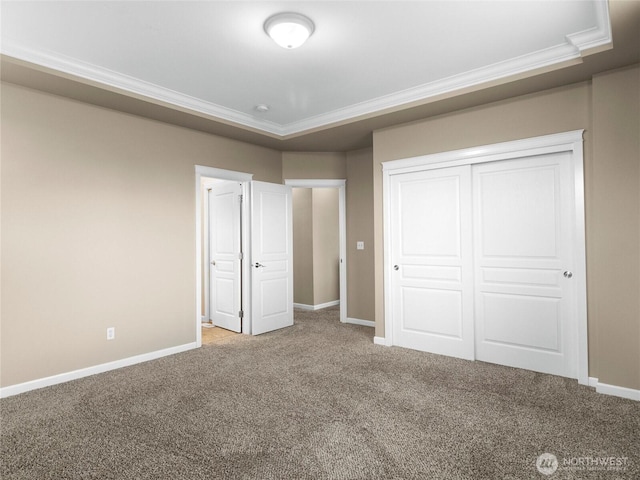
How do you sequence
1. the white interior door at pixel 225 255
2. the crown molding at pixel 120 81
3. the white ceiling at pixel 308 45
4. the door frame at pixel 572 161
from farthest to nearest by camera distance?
the white interior door at pixel 225 255 < the door frame at pixel 572 161 < the crown molding at pixel 120 81 < the white ceiling at pixel 308 45

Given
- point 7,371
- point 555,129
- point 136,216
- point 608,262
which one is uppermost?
point 555,129

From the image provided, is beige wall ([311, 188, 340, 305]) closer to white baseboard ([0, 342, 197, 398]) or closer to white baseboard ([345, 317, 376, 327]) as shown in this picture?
white baseboard ([345, 317, 376, 327])

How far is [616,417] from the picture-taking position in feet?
8.52

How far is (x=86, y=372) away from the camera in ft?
11.5

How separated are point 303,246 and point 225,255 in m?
1.92

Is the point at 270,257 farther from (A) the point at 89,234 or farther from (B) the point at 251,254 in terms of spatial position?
(A) the point at 89,234

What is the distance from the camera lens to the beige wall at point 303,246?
6.89 m

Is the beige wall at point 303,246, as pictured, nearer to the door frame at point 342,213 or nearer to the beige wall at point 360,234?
the door frame at point 342,213

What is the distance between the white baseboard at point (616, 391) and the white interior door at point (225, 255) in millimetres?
3987

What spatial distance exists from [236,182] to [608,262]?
4.22 m

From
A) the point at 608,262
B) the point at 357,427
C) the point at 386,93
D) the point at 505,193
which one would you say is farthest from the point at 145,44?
the point at 608,262

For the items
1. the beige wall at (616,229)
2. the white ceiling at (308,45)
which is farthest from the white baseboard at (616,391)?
the white ceiling at (308,45)

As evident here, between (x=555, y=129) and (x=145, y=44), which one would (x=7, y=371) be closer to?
(x=145, y=44)

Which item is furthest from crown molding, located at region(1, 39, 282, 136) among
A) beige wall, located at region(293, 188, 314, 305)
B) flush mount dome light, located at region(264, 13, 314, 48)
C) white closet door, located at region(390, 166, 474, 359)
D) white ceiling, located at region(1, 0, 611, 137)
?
beige wall, located at region(293, 188, 314, 305)
